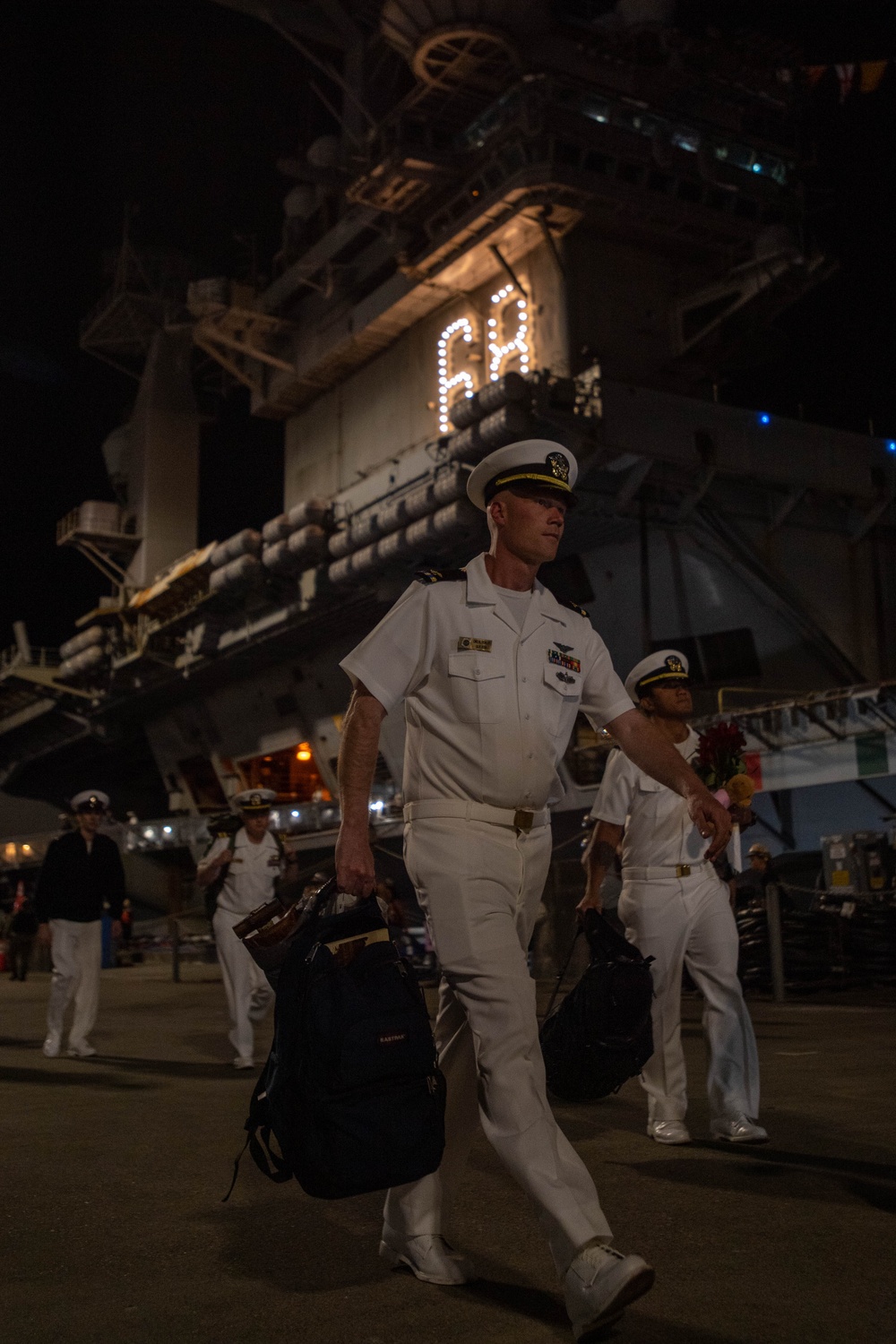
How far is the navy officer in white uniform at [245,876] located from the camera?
9.86 meters

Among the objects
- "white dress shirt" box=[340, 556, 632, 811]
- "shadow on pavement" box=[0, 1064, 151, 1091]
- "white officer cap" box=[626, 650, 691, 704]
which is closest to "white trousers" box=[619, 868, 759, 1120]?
"white officer cap" box=[626, 650, 691, 704]

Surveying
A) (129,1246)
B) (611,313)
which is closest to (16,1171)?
(129,1246)

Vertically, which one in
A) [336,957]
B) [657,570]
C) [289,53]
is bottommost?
[336,957]

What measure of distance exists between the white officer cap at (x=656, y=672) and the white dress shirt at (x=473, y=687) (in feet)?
7.69

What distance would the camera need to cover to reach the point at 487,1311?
3256 mm

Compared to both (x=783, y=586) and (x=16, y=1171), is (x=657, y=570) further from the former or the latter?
(x=16, y=1171)

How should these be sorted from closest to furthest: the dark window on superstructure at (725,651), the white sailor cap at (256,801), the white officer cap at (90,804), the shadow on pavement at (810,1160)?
the shadow on pavement at (810,1160)
the white sailor cap at (256,801)
the white officer cap at (90,804)
the dark window on superstructure at (725,651)

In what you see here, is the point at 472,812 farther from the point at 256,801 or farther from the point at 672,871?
the point at 256,801

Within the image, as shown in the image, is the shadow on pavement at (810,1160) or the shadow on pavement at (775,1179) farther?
the shadow on pavement at (810,1160)

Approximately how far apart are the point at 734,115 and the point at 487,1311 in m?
34.4

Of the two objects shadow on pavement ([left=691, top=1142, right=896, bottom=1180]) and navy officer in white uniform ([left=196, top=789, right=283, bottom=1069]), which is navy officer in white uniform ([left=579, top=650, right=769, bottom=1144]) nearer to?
shadow on pavement ([left=691, top=1142, right=896, bottom=1180])

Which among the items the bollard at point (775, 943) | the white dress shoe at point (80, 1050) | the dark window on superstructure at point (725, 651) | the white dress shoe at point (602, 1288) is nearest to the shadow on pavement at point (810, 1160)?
the white dress shoe at point (602, 1288)

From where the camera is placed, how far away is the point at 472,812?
370 centimetres

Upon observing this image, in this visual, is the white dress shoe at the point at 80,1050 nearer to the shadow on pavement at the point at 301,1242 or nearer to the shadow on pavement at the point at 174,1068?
the shadow on pavement at the point at 174,1068
